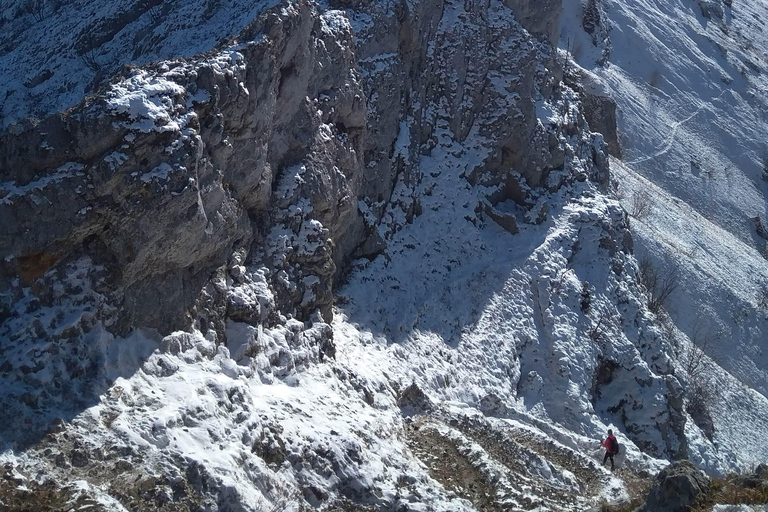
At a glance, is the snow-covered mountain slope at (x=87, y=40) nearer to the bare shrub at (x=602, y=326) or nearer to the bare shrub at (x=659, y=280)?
the bare shrub at (x=602, y=326)

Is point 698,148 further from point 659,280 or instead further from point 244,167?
point 244,167

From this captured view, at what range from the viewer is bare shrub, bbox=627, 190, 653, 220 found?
4444 centimetres

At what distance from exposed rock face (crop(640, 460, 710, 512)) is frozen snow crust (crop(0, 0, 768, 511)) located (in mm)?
4365

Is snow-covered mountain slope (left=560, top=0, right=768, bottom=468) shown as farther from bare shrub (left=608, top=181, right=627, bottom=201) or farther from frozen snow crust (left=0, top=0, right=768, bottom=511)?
frozen snow crust (left=0, top=0, right=768, bottom=511)

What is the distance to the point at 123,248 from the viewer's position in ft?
53.6

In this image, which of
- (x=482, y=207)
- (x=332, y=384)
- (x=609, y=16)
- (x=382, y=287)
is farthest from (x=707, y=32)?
(x=332, y=384)

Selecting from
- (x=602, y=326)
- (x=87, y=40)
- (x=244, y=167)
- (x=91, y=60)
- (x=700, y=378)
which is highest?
(x=244, y=167)

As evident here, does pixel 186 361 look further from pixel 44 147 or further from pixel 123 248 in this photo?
pixel 44 147

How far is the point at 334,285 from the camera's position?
967 inches

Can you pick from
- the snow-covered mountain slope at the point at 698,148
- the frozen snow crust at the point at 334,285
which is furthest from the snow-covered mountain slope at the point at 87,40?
the snow-covered mountain slope at the point at 698,148

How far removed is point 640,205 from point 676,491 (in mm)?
33320

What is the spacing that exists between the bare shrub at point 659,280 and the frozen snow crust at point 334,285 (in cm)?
141

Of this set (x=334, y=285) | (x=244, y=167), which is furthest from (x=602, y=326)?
(x=244, y=167)

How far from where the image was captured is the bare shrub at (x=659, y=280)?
3858 centimetres
